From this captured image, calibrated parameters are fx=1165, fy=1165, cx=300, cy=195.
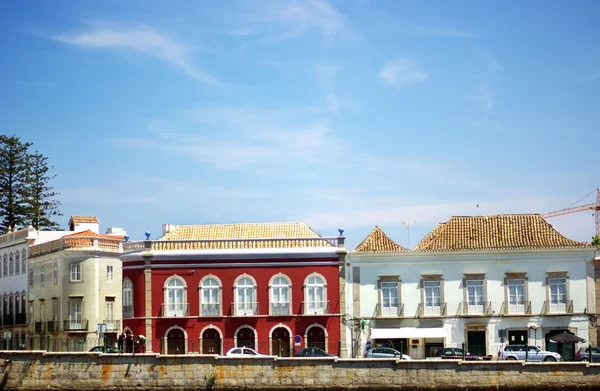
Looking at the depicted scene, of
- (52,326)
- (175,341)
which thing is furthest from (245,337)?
(52,326)

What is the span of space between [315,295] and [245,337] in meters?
4.22

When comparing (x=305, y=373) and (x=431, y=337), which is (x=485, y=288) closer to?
(x=431, y=337)

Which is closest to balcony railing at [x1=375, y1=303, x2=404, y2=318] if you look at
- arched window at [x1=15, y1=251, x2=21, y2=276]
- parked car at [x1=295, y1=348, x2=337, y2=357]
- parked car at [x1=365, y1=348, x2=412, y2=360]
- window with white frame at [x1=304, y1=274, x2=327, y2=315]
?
window with white frame at [x1=304, y1=274, x2=327, y2=315]

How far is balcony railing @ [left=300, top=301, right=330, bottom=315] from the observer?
2372 inches

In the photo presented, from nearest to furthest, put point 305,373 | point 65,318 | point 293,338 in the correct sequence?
point 305,373
point 293,338
point 65,318

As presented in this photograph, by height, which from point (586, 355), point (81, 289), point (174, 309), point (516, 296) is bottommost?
point (586, 355)

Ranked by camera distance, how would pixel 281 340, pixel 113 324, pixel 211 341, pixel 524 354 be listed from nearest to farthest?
pixel 524 354 → pixel 281 340 → pixel 211 341 → pixel 113 324

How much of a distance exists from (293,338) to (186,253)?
7.10m

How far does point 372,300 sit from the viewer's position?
61531 mm

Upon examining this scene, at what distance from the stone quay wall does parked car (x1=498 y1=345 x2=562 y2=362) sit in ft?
17.5

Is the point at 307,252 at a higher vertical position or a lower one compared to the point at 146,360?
higher

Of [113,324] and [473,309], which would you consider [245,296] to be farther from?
[473,309]

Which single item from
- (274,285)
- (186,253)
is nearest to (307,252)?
(274,285)

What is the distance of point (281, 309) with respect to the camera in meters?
60.3
